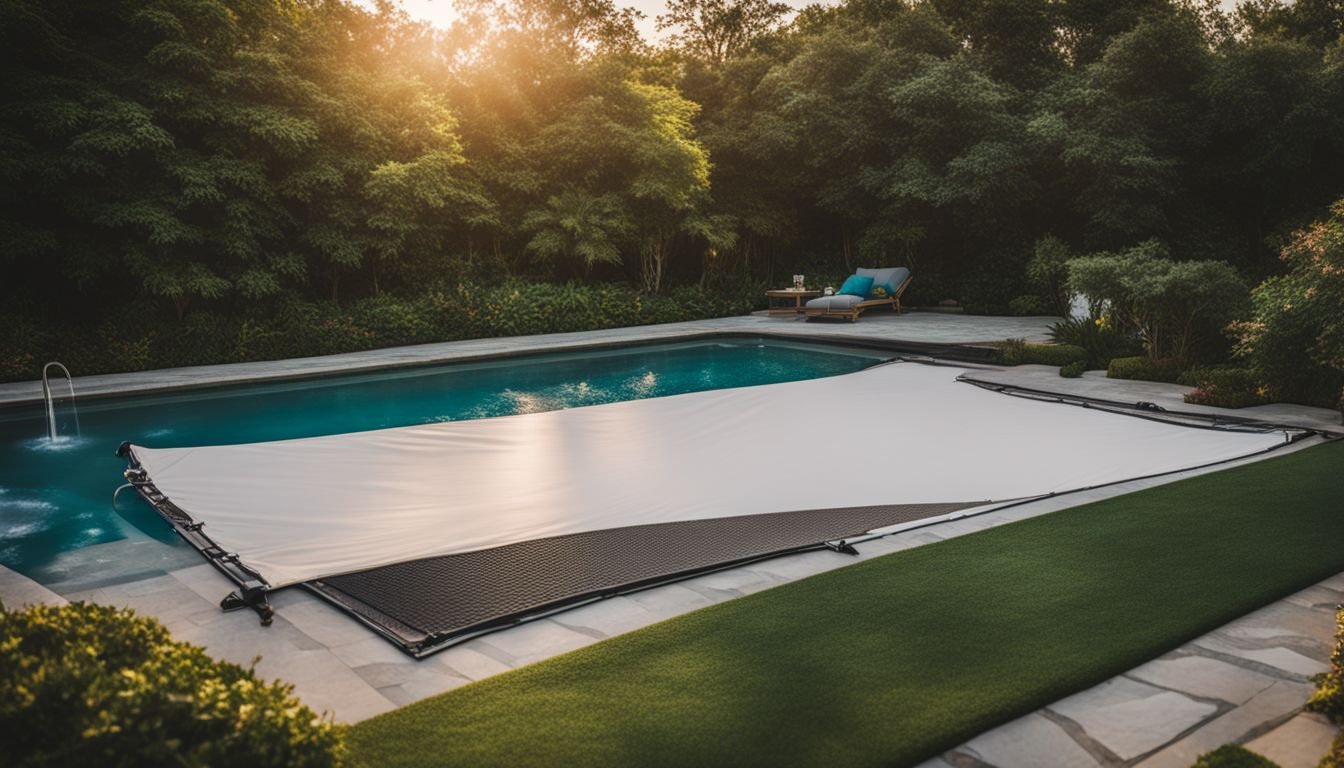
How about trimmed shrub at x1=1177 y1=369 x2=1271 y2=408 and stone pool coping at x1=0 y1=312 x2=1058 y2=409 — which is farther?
stone pool coping at x1=0 y1=312 x2=1058 y2=409

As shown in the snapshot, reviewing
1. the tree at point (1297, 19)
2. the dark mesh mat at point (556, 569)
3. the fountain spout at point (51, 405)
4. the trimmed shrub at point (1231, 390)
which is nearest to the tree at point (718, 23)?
the tree at point (1297, 19)

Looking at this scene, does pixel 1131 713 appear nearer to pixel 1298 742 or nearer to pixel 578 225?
pixel 1298 742

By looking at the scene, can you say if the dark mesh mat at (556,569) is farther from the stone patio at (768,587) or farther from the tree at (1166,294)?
the tree at (1166,294)

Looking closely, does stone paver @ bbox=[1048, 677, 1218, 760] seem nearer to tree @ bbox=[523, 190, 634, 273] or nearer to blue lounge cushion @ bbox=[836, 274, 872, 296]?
tree @ bbox=[523, 190, 634, 273]

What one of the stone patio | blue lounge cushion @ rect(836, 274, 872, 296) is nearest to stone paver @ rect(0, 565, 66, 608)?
the stone patio

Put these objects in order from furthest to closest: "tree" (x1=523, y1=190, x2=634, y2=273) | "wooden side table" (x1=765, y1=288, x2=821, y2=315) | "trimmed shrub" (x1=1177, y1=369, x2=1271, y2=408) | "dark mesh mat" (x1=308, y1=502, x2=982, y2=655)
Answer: "wooden side table" (x1=765, y1=288, x2=821, y2=315)
"tree" (x1=523, y1=190, x2=634, y2=273)
"trimmed shrub" (x1=1177, y1=369, x2=1271, y2=408)
"dark mesh mat" (x1=308, y1=502, x2=982, y2=655)

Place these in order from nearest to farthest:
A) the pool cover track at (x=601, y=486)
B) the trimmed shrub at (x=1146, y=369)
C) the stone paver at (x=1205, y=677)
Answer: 1. the stone paver at (x=1205, y=677)
2. the pool cover track at (x=601, y=486)
3. the trimmed shrub at (x=1146, y=369)

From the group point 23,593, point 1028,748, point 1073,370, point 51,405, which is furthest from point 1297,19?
point 23,593
